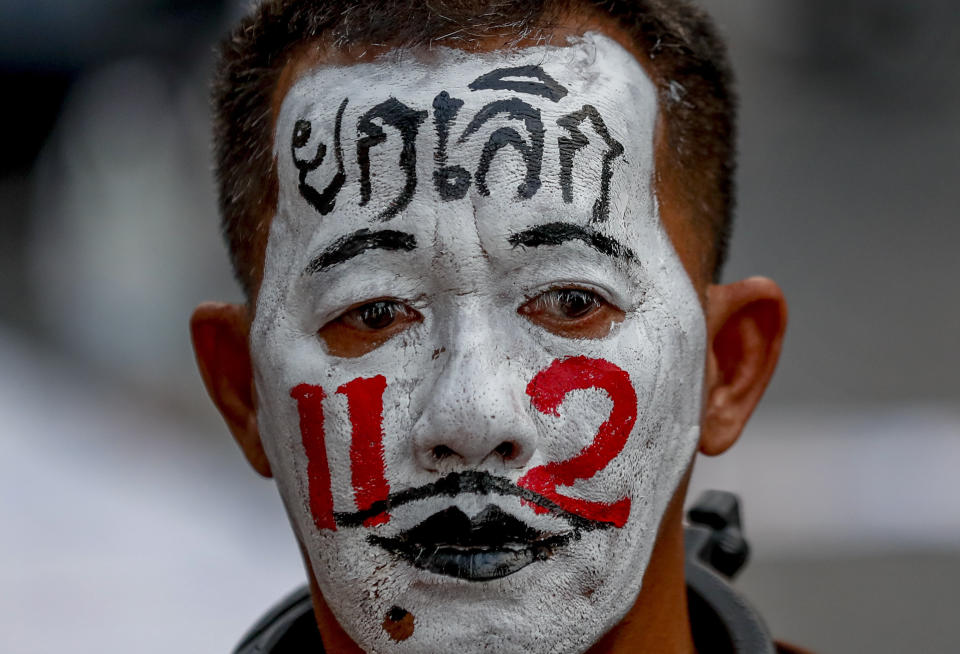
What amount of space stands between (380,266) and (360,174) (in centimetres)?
15

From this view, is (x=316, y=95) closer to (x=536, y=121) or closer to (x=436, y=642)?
(x=536, y=121)

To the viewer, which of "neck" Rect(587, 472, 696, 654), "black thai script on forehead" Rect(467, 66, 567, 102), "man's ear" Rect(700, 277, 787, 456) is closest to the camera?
"black thai script on forehead" Rect(467, 66, 567, 102)

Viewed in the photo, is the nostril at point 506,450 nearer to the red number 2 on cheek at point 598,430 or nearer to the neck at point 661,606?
the red number 2 on cheek at point 598,430

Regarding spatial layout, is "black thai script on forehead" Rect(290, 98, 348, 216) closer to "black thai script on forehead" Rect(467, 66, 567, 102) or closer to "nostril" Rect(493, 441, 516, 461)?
"black thai script on forehead" Rect(467, 66, 567, 102)

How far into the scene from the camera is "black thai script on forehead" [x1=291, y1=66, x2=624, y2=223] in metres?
1.89

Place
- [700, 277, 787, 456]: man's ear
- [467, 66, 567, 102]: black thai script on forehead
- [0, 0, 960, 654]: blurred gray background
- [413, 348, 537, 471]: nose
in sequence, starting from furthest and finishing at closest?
[0, 0, 960, 654]: blurred gray background, [700, 277, 787, 456]: man's ear, [467, 66, 567, 102]: black thai script on forehead, [413, 348, 537, 471]: nose

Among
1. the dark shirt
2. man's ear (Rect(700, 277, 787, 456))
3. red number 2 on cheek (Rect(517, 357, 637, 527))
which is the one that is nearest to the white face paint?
red number 2 on cheek (Rect(517, 357, 637, 527))

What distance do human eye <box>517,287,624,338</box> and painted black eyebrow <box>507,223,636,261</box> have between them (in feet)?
0.25

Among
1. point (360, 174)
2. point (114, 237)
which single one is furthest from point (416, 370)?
point (114, 237)

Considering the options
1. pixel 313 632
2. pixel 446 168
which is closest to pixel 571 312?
pixel 446 168

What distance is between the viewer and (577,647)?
6.22 ft

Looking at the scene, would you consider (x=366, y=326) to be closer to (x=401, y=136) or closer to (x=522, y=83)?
(x=401, y=136)

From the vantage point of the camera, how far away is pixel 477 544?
6.08 ft

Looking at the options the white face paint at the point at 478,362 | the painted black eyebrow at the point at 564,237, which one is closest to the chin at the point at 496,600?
the white face paint at the point at 478,362
